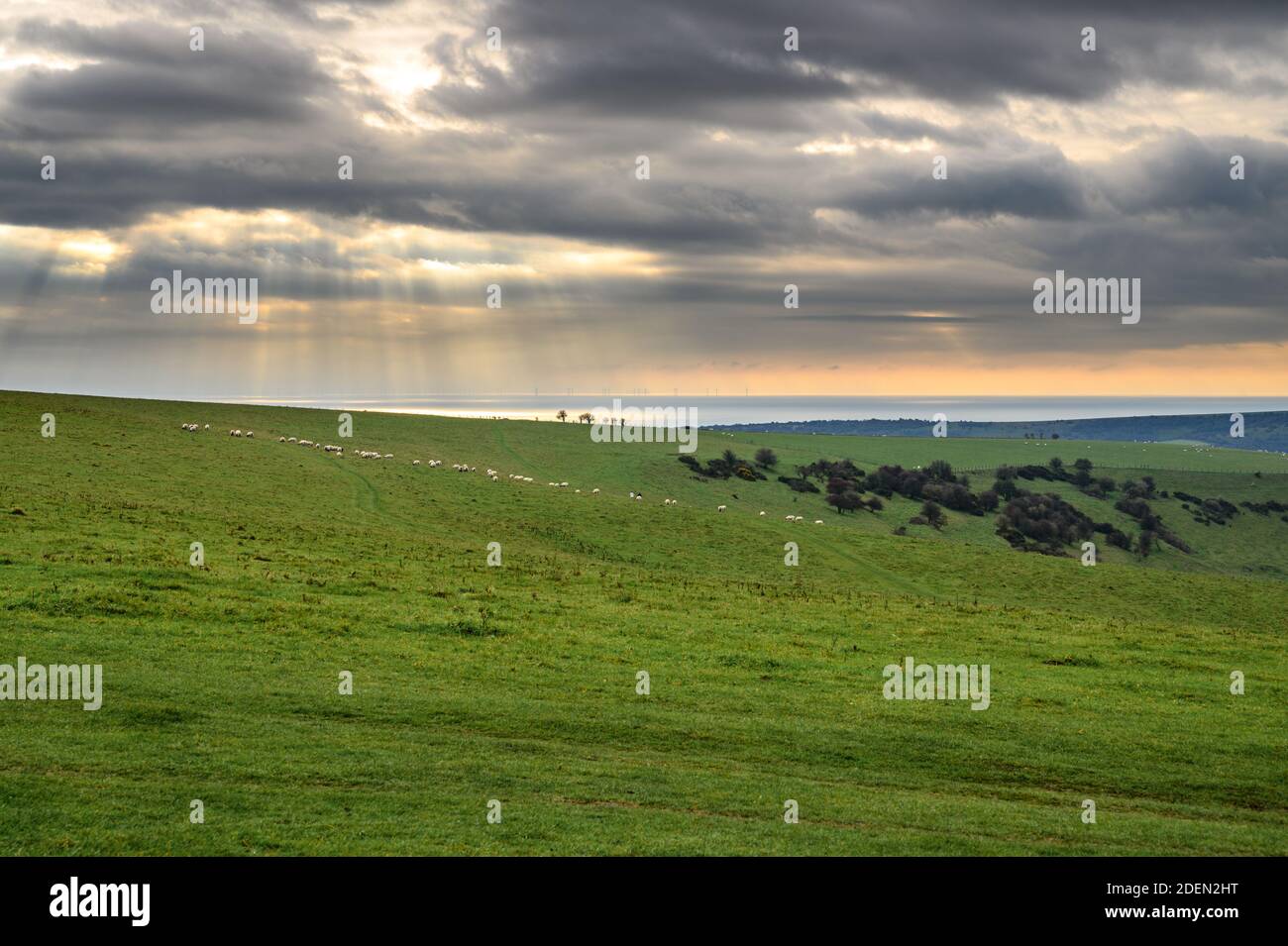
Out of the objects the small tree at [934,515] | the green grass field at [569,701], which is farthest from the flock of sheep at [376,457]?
the green grass field at [569,701]

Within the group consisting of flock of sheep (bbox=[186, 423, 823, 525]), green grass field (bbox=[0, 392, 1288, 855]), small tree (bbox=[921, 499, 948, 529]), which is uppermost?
flock of sheep (bbox=[186, 423, 823, 525])

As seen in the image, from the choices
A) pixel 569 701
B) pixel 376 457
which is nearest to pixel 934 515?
pixel 376 457

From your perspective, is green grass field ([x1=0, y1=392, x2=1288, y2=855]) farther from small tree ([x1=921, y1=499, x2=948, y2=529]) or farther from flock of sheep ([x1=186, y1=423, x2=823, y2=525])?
small tree ([x1=921, y1=499, x2=948, y2=529])

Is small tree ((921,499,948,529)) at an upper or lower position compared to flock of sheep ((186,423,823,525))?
lower

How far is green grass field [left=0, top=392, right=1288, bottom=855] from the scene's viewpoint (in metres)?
17.4

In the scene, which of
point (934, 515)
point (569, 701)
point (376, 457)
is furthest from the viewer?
point (934, 515)

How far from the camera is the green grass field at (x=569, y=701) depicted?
57.2 feet

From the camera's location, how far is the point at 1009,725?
25.2 m

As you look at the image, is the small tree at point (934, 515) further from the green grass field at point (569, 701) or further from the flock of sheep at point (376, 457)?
the green grass field at point (569, 701)

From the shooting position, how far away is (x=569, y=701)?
25047 millimetres

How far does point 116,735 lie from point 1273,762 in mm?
26146

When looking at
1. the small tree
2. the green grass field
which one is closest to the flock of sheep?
the small tree

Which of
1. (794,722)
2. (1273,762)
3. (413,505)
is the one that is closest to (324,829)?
(794,722)

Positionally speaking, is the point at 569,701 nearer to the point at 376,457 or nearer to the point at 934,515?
the point at 376,457
